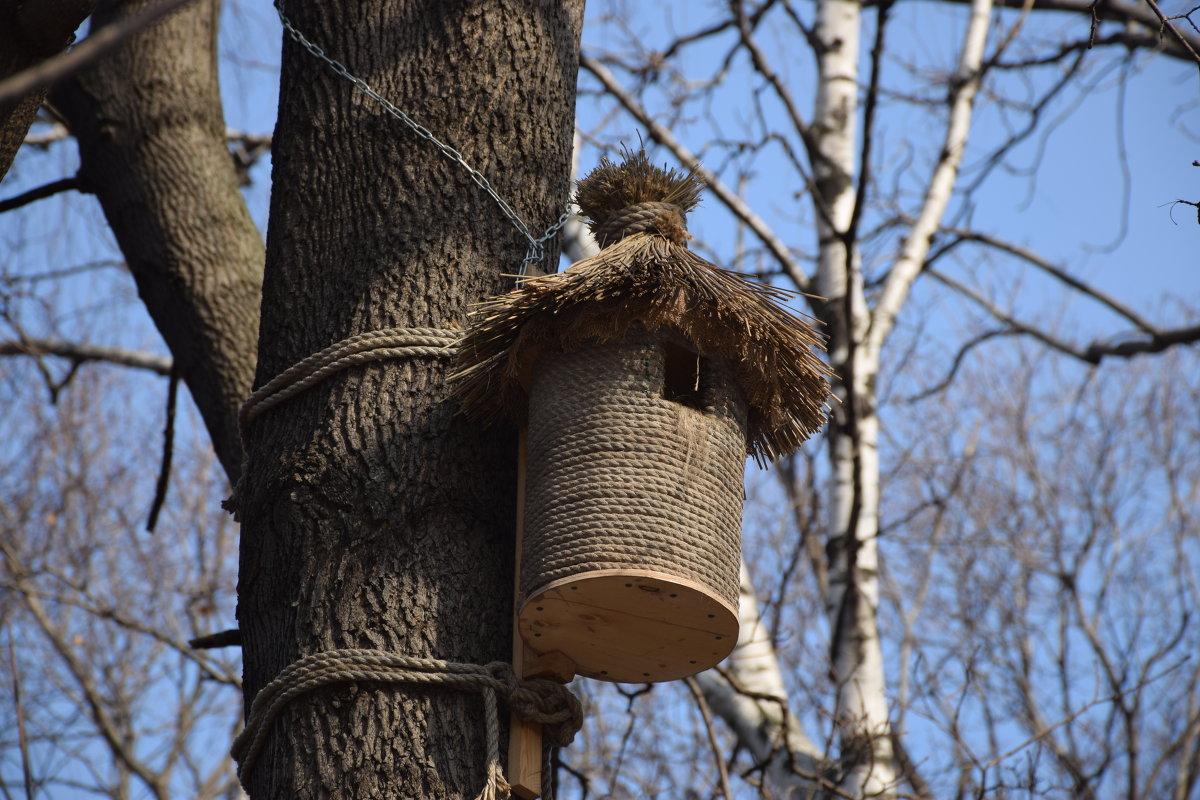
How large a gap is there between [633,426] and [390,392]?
401mm

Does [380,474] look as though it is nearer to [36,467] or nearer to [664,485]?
[664,485]

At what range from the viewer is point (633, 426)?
200cm

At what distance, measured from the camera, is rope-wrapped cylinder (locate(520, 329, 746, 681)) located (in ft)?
6.25

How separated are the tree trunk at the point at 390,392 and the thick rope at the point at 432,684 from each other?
Result: 28 millimetres

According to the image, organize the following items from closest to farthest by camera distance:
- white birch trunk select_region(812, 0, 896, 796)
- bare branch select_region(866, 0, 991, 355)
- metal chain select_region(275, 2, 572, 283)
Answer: metal chain select_region(275, 2, 572, 283) → white birch trunk select_region(812, 0, 896, 796) → bare branch select_region(866, 0, 991, 355)

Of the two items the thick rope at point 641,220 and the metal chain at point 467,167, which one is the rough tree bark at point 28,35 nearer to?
the metal chain at point 467,167

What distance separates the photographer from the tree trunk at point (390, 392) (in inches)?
74.0

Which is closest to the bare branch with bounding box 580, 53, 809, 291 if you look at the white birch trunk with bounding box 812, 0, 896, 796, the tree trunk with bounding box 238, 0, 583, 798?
the white birch trunk with bounding box 812, 0, 896, 796

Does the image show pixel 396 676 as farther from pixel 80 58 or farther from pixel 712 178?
pixel 712 178

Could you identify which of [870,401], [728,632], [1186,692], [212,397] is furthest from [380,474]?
[1186,692]

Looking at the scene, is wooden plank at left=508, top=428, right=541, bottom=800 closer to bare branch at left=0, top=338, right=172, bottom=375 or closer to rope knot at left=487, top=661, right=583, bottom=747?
rope knot at left=487, top=661, right=583, bottom=747

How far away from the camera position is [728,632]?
79.4 inches

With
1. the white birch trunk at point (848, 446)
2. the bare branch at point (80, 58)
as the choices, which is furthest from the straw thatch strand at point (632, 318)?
the white birch trunk at point (848, 446)

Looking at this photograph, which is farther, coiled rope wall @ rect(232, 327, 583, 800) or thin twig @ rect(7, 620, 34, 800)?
thin twig @ rect(7, 620, 34, 800)
